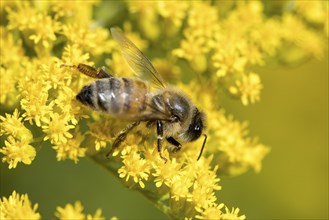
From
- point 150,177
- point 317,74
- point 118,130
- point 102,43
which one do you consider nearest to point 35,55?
point 102,43

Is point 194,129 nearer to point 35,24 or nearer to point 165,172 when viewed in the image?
point 165,172

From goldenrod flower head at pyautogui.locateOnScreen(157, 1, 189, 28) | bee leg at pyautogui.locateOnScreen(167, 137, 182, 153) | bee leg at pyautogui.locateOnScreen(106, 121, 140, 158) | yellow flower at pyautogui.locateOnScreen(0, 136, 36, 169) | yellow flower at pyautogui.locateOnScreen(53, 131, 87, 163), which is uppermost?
goldenrod flower head at pyautogui.locateOnScreen(157, 1, 189, 28)

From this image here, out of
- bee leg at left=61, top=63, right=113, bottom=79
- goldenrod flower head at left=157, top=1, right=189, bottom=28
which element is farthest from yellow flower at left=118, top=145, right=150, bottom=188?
goldenrod flower head at left=157, top=1, right=189, bottom=28

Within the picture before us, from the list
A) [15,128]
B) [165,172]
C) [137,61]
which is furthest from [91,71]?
[165,172]

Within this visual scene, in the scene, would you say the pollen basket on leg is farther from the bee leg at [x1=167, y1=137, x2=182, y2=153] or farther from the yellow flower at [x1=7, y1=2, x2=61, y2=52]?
the yellow flower at [x1=7, y1=2, x2=61, y2=52]

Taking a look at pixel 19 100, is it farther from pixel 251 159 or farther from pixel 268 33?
pixel 268 33

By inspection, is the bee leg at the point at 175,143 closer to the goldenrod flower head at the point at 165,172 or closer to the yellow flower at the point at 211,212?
the goldenrod flower head at the point at 165,172

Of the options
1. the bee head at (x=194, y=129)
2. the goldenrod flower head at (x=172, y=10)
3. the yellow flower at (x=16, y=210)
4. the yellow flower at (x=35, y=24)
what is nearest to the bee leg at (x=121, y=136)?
the bee head at (x=194, y=129)
